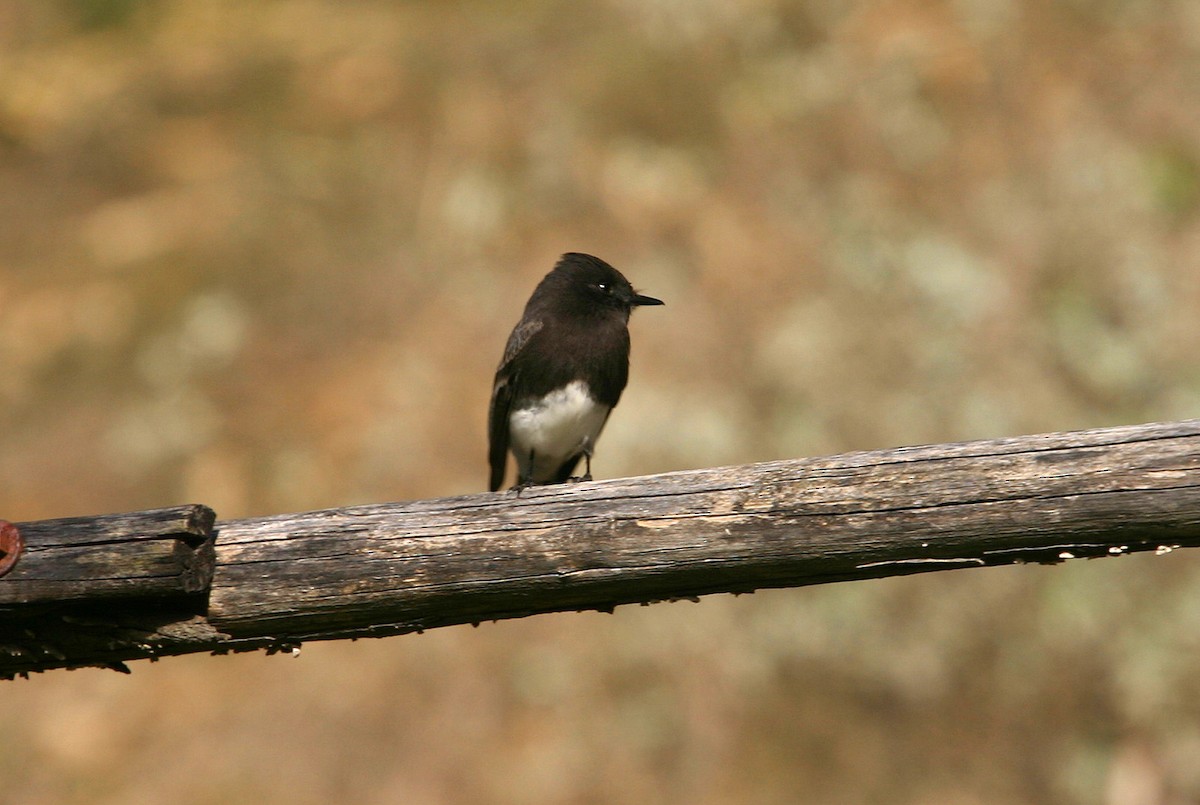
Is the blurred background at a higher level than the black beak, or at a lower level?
lower

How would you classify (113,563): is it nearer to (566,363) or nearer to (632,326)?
(566,363)

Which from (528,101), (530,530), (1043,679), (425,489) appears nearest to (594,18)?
(528,101)

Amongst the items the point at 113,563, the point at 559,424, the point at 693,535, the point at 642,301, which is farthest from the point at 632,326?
the point at 113,563

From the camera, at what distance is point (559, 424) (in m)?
5.72

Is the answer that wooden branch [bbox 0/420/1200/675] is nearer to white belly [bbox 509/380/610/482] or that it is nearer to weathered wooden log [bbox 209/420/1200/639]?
weathered wooden log [bbox 209/420/1200/639]

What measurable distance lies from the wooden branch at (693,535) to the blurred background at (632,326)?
14.3 feet

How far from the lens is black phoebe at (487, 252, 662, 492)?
5.63 m

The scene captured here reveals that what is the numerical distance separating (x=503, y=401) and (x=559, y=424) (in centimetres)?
31

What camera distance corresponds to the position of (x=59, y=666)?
3.03 m

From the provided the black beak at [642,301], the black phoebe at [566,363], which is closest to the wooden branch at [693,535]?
the black phoebe at [566,363]

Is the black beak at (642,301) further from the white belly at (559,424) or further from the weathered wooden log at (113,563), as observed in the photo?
the weathered wooden log at (113,563)

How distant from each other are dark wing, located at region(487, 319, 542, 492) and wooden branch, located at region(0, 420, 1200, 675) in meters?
2.57

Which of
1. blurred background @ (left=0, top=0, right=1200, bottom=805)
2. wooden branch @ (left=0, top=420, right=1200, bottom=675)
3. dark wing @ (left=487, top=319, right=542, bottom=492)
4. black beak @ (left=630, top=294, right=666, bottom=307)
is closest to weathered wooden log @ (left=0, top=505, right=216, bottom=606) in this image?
wooden branch @ (left=0, top=420, right=1200, bottom=675)

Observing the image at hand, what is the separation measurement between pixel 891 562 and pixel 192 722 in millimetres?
5606
